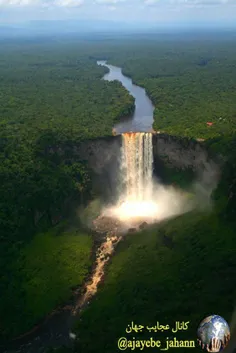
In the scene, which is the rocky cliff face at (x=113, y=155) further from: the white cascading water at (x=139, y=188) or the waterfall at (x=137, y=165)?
the white cascading water at (x=139, y=188)

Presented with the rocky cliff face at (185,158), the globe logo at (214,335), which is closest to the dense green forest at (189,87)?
the rocky cliff face at (185,158)

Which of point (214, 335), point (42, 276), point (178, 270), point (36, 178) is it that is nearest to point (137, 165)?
point (36, 178)

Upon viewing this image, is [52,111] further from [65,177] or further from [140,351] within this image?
[140,351]

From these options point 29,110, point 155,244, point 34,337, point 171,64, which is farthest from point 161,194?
point 171,64

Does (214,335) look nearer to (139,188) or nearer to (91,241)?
(91,241)

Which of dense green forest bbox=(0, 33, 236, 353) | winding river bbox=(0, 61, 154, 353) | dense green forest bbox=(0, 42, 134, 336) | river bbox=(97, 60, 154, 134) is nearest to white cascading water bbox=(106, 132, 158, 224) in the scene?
dense green forest bbox=(0, 42, 134, 336)

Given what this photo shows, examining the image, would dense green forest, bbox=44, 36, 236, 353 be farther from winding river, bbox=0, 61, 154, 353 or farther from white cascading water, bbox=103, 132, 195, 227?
white cascading water, bbox=103, 132, 195, 227
